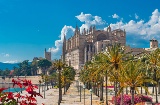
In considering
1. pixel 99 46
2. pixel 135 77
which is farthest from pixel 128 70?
pixel 99 46

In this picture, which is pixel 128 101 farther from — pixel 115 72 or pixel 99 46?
pixel 99 46

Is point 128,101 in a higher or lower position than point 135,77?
lower

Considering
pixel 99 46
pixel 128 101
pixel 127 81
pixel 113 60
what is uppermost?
pixel 99 46

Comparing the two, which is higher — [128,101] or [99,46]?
[99,46]

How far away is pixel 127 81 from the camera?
33156mm

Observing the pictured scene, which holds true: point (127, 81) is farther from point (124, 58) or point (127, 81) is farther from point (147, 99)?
point (147, 99)

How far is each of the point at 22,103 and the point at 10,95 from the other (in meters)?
0.41

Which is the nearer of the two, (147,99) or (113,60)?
(113,60)

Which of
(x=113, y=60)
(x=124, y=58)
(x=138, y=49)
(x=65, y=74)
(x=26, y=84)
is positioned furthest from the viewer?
(x=138, y=49)

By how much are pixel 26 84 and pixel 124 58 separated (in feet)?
124

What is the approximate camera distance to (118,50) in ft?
131

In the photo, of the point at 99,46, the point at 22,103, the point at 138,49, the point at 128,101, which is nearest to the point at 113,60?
the point at 128,101

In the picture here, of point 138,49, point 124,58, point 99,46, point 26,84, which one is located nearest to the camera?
point 26,84

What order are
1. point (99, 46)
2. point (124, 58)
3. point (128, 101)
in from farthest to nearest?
point (99, 46)
point (128, 101)
point (124, 58)
